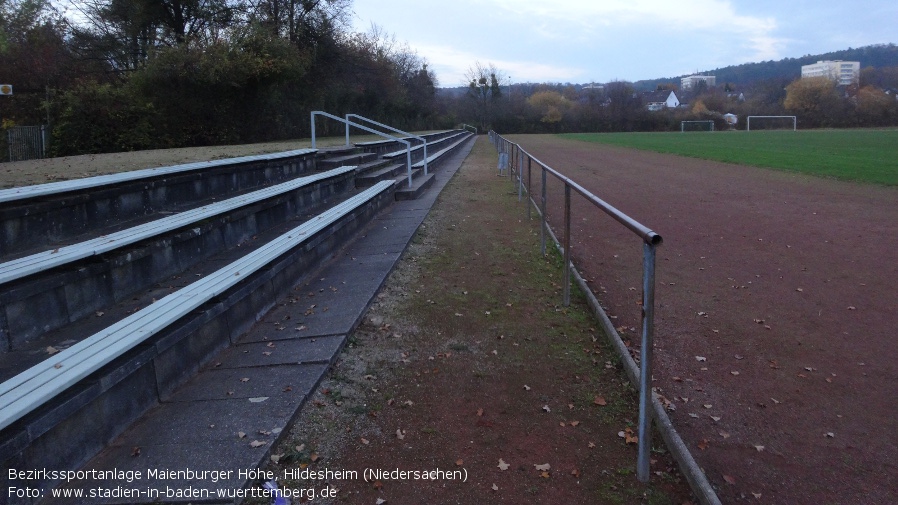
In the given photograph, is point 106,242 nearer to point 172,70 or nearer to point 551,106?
point 172,70

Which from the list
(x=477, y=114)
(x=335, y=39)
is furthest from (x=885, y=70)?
(x=335, y=39)

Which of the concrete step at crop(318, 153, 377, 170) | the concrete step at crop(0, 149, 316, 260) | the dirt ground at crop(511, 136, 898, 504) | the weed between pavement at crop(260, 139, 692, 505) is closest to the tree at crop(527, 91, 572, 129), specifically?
the concrete step at crop(318, 153, 377, 170)

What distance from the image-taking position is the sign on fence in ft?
45.6

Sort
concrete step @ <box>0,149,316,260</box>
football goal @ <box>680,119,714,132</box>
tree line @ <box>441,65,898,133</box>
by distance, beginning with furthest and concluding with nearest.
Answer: football goal @ <box>680,119,714,132</box> < tree line @ <box>441,65,898,133</box> < concrete step @ <box>0,149,316,260</box>

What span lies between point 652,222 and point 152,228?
288 inches

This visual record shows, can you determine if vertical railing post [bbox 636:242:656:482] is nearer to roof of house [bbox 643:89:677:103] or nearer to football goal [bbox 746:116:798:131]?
football goal [bbox 746:116:798:131]

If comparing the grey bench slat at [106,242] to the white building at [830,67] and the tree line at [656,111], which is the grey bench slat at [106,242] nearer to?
the tree line at [656,111]

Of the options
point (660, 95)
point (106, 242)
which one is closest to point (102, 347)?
point (106, 242)

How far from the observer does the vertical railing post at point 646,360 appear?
296cm

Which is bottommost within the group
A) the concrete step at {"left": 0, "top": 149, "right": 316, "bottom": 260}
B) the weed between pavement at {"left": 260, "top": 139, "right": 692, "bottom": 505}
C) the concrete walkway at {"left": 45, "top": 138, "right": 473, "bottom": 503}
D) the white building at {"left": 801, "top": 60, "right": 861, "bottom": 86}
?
the weed between pavement at {"left": 260, "top": 139, "right": 692, "bottom": 505}

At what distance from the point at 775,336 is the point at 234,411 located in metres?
3.82

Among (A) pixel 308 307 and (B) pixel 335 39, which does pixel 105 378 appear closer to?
(A) pixel 308 307

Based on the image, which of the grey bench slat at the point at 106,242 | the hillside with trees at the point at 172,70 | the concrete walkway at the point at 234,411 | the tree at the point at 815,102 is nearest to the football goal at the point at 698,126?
the tree at the point at 815,102

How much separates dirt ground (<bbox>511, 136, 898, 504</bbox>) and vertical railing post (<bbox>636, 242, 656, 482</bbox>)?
0.35m
